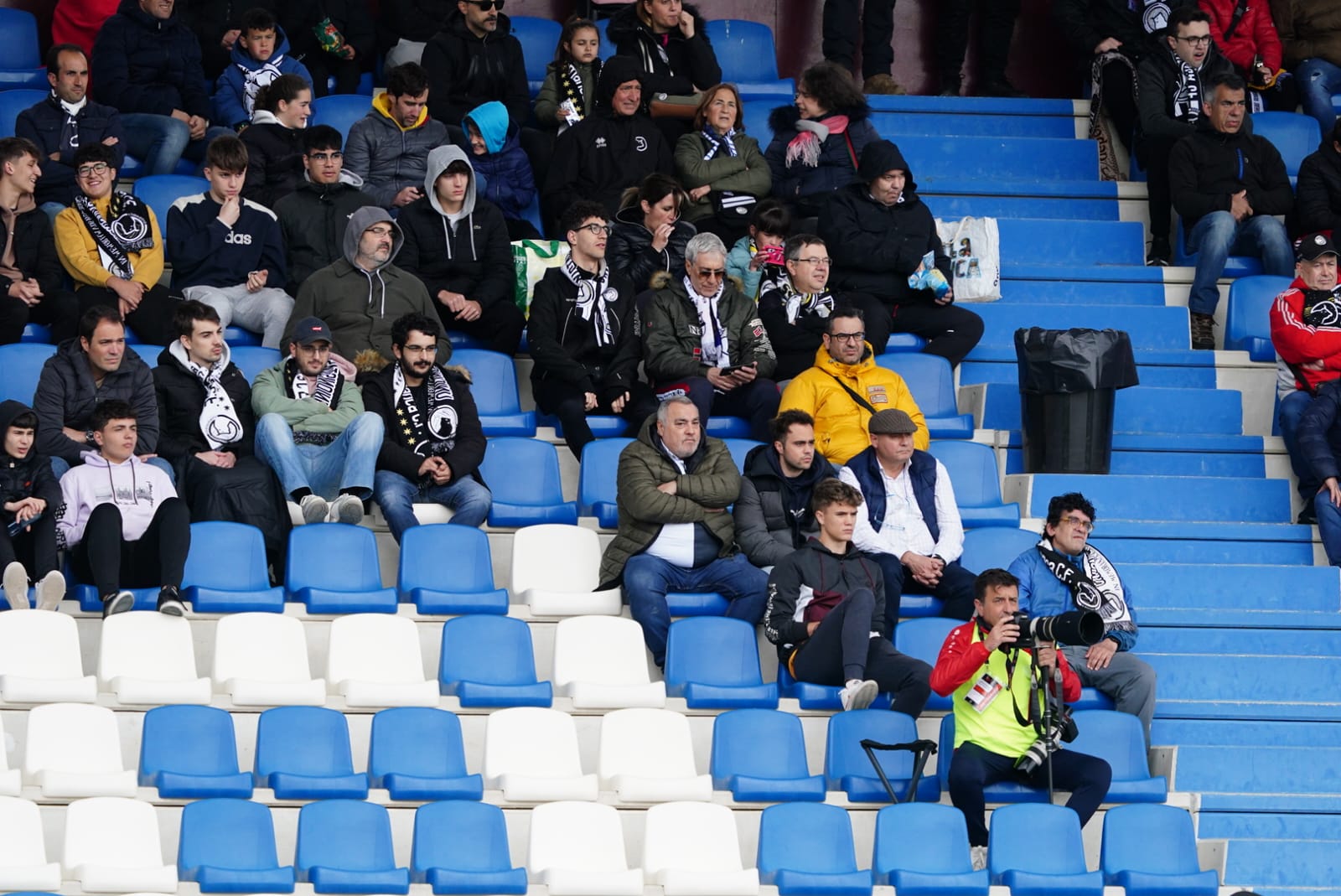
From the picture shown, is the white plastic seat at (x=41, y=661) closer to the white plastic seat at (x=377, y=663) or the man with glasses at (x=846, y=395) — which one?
the white plastic seat at (x=377, y=663)

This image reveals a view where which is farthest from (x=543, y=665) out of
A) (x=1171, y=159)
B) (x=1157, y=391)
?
(x=1171, y=159)

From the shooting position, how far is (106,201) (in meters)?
8.52

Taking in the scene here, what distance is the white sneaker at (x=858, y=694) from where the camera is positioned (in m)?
7.01

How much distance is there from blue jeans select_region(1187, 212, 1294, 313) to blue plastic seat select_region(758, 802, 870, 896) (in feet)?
12.8

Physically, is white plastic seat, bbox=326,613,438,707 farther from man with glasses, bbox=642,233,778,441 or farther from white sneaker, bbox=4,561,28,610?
man with glasses, bbox=642,233,778,441

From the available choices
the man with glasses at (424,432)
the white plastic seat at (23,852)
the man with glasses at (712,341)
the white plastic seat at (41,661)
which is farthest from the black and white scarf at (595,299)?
the white plastic seat at (23,852)

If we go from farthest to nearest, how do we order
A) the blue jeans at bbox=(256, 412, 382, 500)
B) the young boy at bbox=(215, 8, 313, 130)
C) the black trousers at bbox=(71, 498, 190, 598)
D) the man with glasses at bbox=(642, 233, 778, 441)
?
the young boy at bbox=(215, 8, 313, 130), the man with glasses at bbox=(642, 233, 778, 441), the blue jeans at bbox=(256, 412, 382, 500), the black trousers at bbox=(71, 498, 190, 598)

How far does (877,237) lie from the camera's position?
29.7ft

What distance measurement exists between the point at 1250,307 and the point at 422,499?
3.79 m

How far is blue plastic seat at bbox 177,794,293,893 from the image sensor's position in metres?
5.91

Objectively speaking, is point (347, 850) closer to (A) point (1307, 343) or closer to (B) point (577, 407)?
(B) point (577, 407)

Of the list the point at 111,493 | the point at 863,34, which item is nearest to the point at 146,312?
the point at 111,493

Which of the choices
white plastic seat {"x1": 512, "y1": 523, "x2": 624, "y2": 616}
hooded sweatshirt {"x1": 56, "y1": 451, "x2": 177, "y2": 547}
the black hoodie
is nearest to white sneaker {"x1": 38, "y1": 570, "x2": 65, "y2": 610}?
hooded sweatshirt {"x1": 56, "y1": 451, "x2": 177, "y2": 547}

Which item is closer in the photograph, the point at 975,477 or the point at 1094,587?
the point at 1094,587
